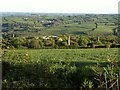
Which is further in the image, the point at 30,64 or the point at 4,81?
the point at 30,64

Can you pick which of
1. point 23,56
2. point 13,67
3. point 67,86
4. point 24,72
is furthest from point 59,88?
point 23,56

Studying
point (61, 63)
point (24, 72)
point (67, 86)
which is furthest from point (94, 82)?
point (24, 72)

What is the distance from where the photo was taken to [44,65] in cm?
1219

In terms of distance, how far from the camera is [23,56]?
14.0m

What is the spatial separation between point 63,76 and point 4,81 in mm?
2134

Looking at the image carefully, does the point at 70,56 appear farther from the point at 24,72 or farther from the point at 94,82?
the point at 94,82

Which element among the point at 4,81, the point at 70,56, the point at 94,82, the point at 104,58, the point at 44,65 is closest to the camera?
the point at 94,82

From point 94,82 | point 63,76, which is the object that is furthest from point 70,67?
point 94,82

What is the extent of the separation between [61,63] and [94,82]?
2.14 meters

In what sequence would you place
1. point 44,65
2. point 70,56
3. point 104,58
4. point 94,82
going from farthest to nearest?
point 70,56 < point 104,58 < point 44,65 < point 94,82

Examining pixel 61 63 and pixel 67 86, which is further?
pixel 61 63

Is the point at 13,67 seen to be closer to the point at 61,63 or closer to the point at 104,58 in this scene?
the point at 61,63

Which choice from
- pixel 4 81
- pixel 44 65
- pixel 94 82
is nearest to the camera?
pixel 94 82

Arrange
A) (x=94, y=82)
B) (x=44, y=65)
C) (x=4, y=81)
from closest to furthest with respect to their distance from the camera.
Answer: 1. (x=94, y=82)
2. (x=4, y=81)
3. (x=44, y=65)
